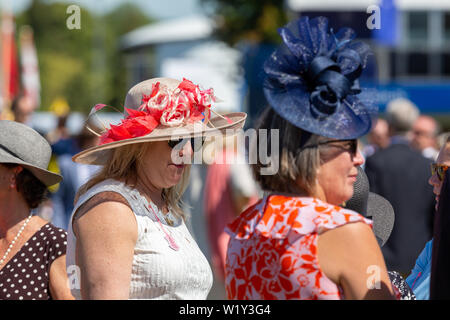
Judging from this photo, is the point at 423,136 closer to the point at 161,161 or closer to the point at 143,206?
the point at 161,161

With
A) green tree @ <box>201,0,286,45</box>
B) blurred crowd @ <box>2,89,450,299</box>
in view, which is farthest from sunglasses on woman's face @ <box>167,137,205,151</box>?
green tree @ <box>201,0,286,45</box>

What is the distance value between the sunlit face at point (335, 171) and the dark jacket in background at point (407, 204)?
352cm

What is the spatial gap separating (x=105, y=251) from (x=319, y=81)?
2.80 feet

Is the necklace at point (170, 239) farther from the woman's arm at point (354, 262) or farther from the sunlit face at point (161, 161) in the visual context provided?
the woman's arm at point (354, 262)

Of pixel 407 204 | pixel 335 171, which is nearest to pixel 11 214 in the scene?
pixel 335 171

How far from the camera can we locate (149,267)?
238cm

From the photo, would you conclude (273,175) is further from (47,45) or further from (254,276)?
(47,45)

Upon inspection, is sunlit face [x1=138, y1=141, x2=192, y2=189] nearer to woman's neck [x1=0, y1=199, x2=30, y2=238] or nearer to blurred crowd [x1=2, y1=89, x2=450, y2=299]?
woman's neck [x1=0, y1=199, x2=30, y2=238]

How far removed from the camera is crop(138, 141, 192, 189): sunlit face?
2572 mm

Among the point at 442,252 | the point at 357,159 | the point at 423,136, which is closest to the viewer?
the point at 442,252

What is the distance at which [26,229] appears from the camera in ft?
9.43

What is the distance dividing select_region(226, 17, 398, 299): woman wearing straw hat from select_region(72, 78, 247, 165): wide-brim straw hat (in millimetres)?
409

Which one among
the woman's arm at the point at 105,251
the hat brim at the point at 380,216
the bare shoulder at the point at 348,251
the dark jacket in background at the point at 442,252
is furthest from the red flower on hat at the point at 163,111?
the dark jacket in background at the point at 442,252
